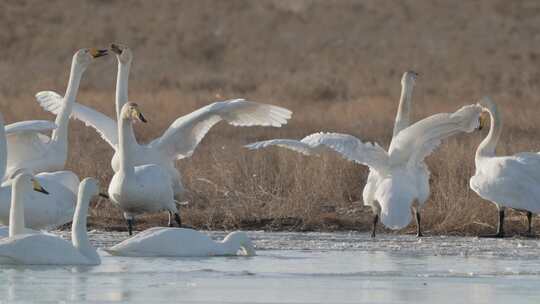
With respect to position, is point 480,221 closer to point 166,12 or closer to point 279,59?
point 279,59

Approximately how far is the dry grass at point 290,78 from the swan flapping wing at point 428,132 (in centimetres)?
58

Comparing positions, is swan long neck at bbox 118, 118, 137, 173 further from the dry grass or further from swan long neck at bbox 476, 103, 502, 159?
swan long neck at bbox 476, 103, 502, 159

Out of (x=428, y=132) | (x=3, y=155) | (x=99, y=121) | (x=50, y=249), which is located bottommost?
(x=50, y=249)

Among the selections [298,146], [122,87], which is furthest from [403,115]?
[122,87]

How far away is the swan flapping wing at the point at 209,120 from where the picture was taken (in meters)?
14.2

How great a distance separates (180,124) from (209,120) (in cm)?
42

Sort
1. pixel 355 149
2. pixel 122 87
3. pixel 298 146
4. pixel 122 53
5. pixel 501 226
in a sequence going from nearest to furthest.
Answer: pixel 355 149, pixel 501 226, pixel 298 146, pixel 122 87, pixel 122 53

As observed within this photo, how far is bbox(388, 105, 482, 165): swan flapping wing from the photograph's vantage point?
503 inches

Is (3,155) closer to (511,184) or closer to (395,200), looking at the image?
(395,200)

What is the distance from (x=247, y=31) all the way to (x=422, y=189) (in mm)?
32334

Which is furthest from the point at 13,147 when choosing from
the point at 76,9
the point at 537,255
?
the point at 76,9

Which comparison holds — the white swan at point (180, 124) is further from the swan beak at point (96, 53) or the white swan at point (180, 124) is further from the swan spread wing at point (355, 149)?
the swan spread wing at point (355, 149)

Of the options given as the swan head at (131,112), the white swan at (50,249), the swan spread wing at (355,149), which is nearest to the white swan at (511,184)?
the swan spread wing at (355,149)

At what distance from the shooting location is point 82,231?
9953mm
